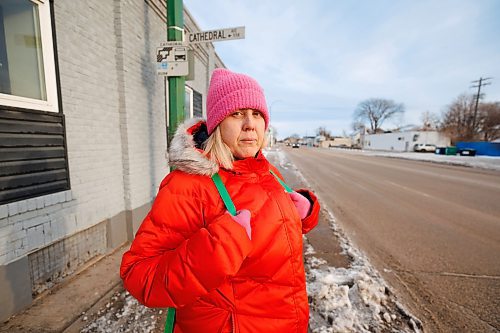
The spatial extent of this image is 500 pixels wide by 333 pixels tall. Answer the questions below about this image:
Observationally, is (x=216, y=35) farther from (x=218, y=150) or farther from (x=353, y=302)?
(x=353, y=302)

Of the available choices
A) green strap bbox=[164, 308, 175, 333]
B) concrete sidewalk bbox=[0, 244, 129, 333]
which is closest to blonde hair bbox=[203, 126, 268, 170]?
green strap bbox=[164, 308, 175, 333]

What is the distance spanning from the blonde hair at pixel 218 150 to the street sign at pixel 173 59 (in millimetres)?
2346

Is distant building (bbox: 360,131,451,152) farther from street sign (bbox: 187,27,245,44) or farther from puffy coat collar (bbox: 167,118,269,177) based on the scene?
puffy coat collar (bbox: 167,118,269,177)

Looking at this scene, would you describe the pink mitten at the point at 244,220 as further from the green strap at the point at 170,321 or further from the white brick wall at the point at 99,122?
the white brick wall at the point at 99,122

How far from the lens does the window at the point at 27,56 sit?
2.46 meters

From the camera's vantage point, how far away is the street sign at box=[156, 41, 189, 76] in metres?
3.31

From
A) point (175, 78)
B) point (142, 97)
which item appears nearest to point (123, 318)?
point (175, 78)

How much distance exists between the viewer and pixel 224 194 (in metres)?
1.18

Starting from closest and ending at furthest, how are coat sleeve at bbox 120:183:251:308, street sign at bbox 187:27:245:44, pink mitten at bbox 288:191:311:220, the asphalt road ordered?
coat sleeve at bbox 120:183:251:308 < pink mitten at bbox 288:191:311:220 < the asphalt road < street sign at bbox 187:27:245:44

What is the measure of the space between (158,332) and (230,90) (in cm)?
216

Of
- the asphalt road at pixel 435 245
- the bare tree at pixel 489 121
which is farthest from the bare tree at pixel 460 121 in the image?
the asphalt road at pixel 435 245

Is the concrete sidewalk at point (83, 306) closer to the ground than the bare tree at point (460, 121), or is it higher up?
closer to the ground

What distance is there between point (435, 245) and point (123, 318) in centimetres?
465

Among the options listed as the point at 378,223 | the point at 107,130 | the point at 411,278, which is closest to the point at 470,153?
the point at 378,223
